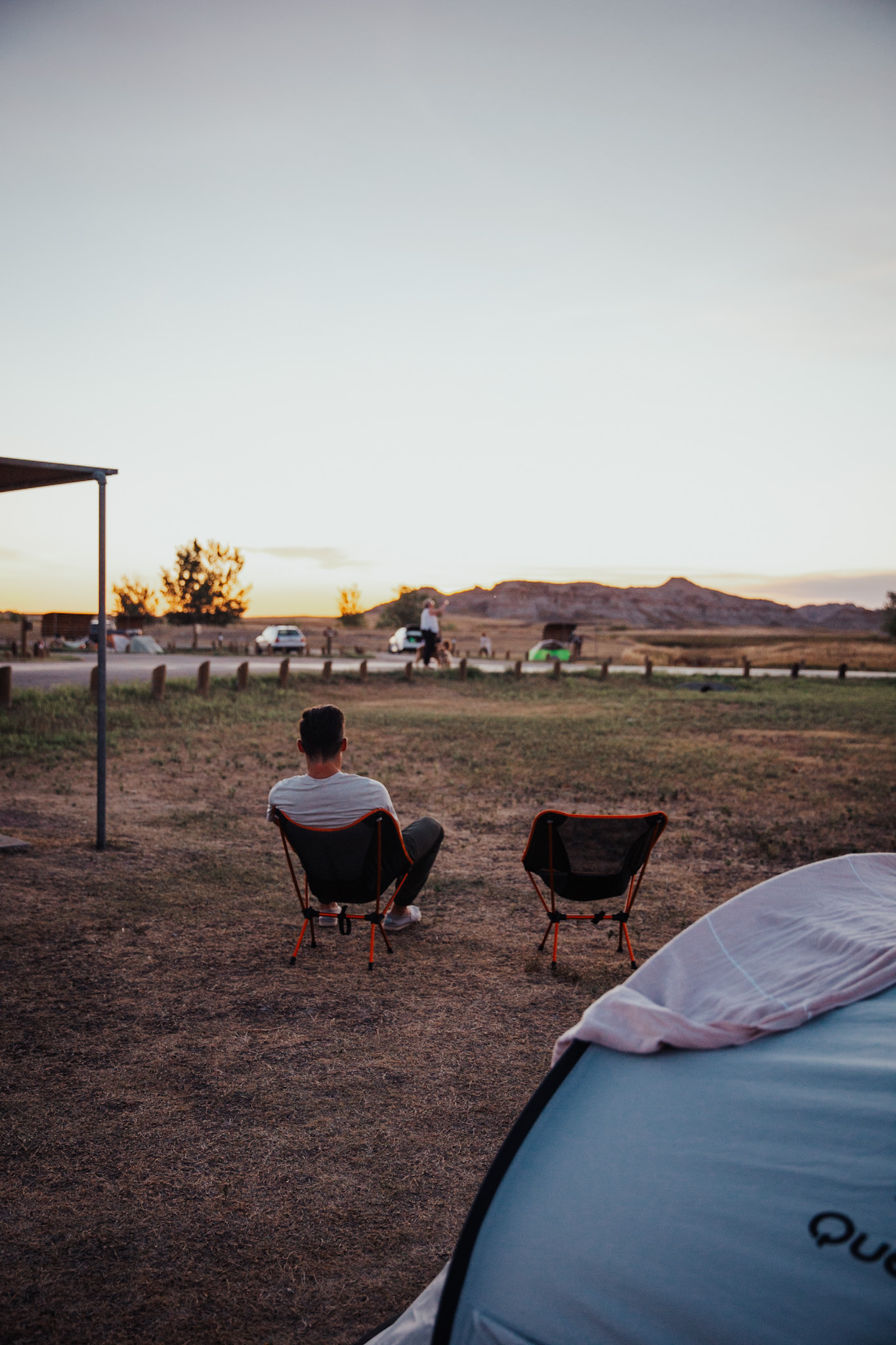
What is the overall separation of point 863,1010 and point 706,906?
4.40 metres

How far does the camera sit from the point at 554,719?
656 inches

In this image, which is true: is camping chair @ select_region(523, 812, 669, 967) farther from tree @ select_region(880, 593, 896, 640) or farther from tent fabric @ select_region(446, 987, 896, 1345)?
tree @ select_region(880, 593, 896, 640)

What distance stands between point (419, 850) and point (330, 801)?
2.01ft

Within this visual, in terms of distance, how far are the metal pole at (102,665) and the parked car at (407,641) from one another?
34558 mm

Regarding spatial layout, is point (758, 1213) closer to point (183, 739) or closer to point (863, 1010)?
point (863, 1010)

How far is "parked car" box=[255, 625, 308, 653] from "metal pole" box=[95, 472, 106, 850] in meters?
31.7

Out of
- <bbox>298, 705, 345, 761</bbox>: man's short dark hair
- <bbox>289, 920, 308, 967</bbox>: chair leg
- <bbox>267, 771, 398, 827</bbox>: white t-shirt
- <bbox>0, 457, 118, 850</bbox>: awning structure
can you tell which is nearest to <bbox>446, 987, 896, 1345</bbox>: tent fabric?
Result: <bbox>267, 771, 398, 827</bbox>: white t-shirt

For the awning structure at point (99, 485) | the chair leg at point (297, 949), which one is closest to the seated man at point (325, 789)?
the chair leg at point (297, 949)

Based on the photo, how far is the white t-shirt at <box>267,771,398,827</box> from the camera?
4668 millimetres

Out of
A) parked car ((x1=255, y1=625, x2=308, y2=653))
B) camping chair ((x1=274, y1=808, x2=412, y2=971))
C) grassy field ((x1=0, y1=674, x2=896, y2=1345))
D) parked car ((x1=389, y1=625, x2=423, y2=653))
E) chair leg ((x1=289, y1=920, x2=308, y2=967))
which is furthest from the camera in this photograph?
parked car ((x1=389, y1=625, x2=423, y2=653))

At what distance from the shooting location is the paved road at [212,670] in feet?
62.6

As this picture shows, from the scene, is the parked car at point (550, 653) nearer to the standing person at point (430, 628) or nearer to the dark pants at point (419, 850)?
the standing person at point (430, 628)

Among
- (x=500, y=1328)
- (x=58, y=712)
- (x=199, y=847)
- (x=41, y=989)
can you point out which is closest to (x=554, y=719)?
(x=58, y=712)

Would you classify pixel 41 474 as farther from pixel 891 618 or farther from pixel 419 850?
pixel 891 618
